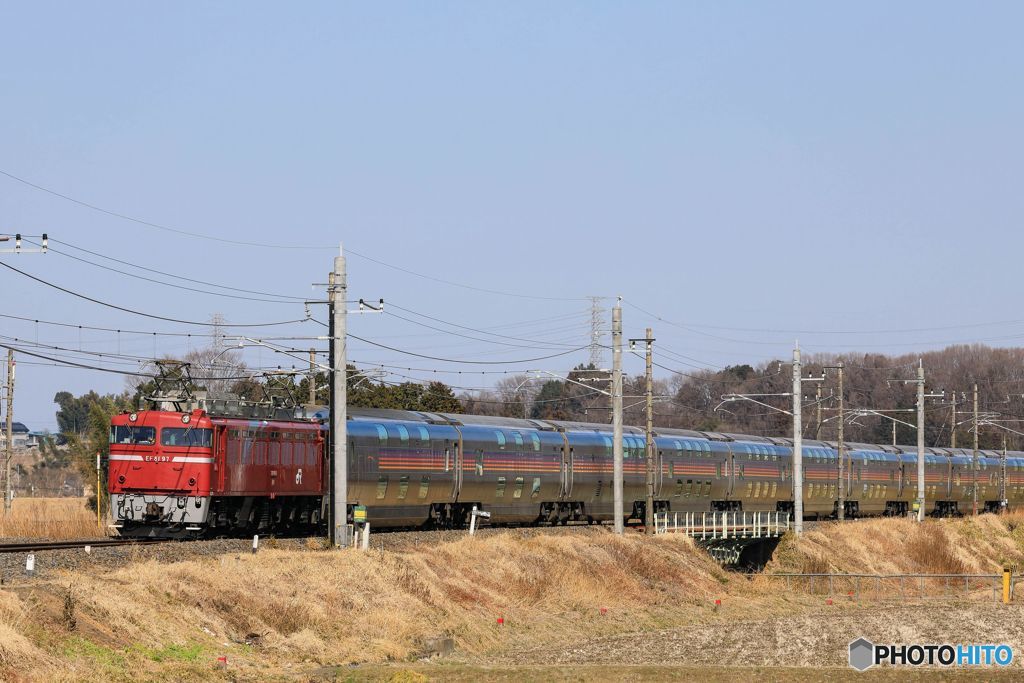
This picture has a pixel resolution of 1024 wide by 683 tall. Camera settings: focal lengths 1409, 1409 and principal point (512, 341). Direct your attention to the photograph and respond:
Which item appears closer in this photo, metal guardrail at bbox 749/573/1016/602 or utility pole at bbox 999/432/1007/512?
metal guardrail at bbox 749/573/1016/602

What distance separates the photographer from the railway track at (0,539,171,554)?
35781 mm

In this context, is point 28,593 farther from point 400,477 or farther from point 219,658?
point 400,477

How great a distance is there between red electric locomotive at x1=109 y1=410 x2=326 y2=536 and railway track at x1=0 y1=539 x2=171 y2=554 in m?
1.03

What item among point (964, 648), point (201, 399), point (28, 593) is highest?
point (201, 399)

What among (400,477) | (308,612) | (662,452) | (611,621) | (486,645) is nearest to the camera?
(308,612)

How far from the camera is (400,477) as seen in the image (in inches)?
1966

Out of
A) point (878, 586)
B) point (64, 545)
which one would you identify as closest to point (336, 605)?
point (64, 545)

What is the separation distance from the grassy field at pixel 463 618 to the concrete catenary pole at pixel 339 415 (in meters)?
1.30

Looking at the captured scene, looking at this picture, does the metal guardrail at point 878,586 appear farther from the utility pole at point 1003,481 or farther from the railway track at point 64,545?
the utility pole at point 1003,481

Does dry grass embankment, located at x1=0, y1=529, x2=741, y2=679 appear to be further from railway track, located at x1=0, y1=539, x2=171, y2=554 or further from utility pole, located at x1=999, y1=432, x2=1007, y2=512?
utility pole, located at x1=999, y1=432, x2=1007, y2=512

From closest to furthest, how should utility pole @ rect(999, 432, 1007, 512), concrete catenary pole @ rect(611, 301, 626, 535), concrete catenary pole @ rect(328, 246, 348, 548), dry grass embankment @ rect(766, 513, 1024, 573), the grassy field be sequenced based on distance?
the grassy field → concrete catenary pole @ rect(328, 246, 348, 548) → concrete catenary pole @ rect(611, 301, 626, 535) → dry grass embankment @ rect(766, 513, 1024, 573) → utility pole @ rect(999, 432, 1007, 512)

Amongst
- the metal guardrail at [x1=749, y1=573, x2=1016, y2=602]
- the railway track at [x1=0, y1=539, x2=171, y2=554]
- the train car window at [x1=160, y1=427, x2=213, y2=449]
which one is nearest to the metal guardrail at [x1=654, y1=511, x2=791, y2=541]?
the metal guardrail at [x1=749, y1=573, x2=1016, y2=602]

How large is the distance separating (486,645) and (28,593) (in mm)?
14289

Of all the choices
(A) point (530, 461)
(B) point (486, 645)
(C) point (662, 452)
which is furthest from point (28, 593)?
(C) point (662, 452)
